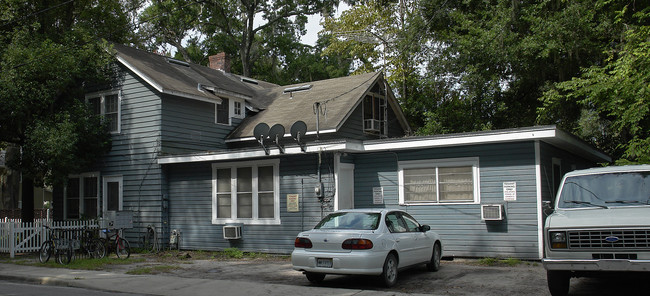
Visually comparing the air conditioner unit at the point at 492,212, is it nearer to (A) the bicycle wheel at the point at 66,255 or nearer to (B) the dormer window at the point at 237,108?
(A) the bicycle wheel at the point at 66,255

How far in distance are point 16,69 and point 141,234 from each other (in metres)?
6.63

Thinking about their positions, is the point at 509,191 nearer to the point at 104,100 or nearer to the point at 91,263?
the point at 91,263

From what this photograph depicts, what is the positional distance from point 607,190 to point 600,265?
1857mm

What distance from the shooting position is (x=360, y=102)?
20.5 metres

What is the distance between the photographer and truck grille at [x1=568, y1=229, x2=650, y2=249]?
24.5ft

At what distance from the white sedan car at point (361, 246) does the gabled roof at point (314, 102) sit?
295 inches

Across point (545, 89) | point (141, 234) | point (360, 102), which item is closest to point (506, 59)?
point (545, 89)

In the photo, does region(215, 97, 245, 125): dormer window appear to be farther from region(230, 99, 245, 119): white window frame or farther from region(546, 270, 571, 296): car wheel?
region(546, 270, 571, 296): car wheel

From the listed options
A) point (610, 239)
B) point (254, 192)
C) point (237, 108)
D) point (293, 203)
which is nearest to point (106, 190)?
point (237, 108)

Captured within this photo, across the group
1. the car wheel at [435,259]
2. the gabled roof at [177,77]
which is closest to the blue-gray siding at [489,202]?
the car wheel at [435,259]

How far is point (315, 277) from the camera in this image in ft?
35.1

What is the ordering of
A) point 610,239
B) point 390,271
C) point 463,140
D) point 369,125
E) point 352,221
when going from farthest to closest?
point 369,125
point 463,140
point 352,221
point 390,271
point 610,239

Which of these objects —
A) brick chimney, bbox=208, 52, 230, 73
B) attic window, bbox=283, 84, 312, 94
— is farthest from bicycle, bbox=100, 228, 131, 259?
brick chimney, bbox=208, 52, 230, 73

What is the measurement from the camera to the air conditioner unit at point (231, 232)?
→ 53.9 feet
